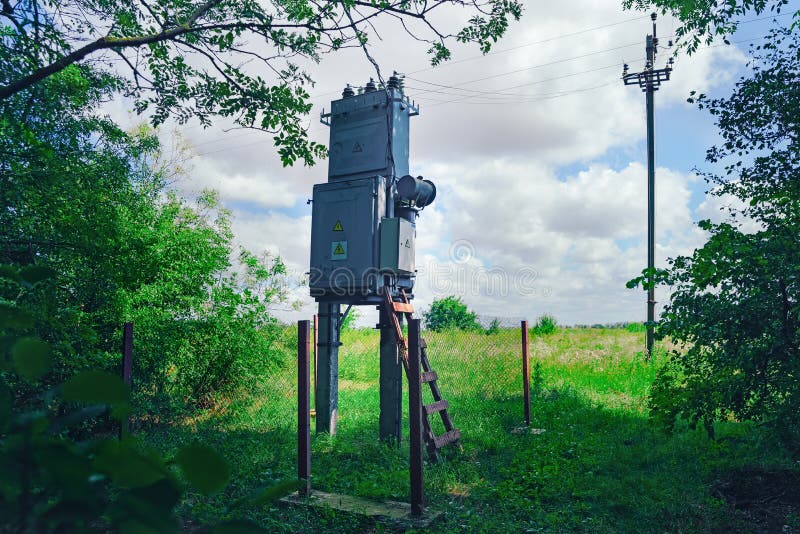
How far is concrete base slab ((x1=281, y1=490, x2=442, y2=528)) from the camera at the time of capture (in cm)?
504

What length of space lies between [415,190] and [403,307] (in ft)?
5.42

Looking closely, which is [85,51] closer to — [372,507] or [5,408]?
[372,507]

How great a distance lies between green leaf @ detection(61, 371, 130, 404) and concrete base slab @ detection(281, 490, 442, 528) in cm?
484

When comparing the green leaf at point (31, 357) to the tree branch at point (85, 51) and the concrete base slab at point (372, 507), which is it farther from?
the tree branch at point (85, 51)

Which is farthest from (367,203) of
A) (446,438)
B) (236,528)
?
(236,528)

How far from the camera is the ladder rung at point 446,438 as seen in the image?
23.4ft

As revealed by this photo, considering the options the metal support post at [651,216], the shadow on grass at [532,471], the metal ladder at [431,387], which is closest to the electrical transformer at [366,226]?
the metal ladder at [431,387]

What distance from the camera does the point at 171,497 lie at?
57cm

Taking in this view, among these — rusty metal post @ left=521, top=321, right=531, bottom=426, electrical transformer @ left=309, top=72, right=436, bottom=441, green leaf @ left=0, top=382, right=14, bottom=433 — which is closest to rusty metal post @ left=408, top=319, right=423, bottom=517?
electrical transformer @ left=309, top=72, right=436, bottom=441

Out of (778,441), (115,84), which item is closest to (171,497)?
(778,441)

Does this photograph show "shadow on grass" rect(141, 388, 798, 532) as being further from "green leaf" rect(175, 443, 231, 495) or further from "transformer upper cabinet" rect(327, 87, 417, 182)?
"green leaf" rect(175, 443, 231, 495)

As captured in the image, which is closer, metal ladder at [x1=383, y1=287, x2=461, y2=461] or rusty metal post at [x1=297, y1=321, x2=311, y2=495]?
rusty metal post at [x1=297, y1=321, x2=311, y2=495]

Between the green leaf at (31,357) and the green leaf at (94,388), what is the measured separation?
6 centimetres

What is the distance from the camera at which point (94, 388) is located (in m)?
0.59
